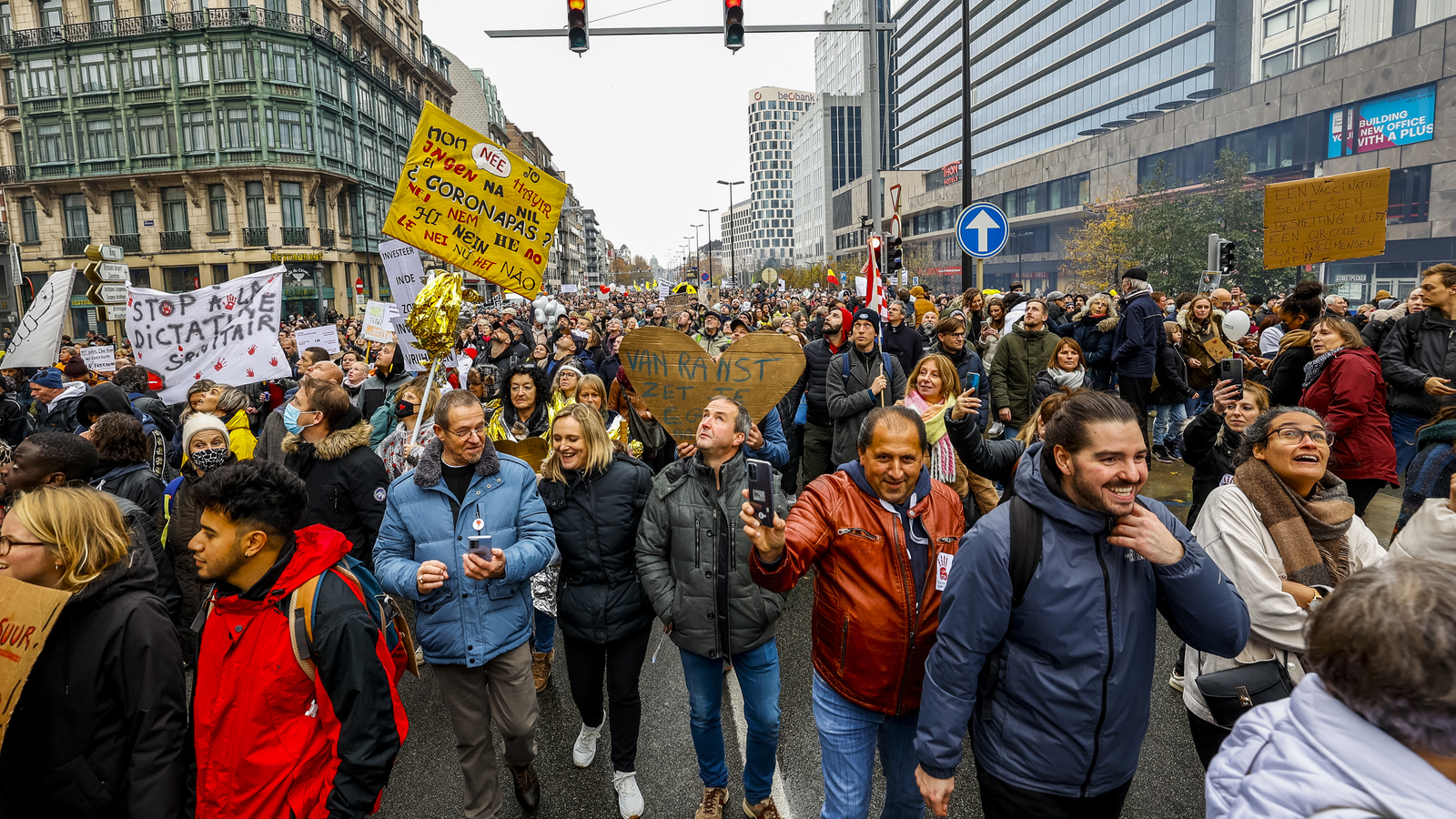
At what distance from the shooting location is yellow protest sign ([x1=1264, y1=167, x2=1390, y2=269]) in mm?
9031

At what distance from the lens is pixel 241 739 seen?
91.0 inches

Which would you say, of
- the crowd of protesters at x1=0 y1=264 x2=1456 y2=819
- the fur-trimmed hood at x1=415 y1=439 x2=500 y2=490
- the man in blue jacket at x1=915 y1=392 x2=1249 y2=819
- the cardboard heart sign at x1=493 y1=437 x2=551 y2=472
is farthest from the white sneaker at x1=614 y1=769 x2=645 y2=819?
the cardboard heart sign at x1=493 y1=437 x2=551 y2=472

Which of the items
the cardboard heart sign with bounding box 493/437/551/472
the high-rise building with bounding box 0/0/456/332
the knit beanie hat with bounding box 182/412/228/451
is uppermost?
the high-rise building with bounding box 0/0/456/332

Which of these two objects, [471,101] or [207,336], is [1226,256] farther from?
[471,101]

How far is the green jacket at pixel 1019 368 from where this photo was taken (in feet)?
24.4

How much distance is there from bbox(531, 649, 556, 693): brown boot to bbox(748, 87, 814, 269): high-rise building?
189 m

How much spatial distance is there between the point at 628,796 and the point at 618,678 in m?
0.54

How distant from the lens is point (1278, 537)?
2838mm

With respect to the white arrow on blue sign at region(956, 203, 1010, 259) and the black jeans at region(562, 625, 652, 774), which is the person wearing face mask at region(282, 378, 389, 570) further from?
the white arrow on blue sign at region(956, 203, 1010, 259)

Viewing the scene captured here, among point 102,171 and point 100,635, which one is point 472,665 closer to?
point 100,635

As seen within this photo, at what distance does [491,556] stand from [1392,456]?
5534mm

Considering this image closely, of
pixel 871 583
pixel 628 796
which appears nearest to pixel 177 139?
pixel 628 796

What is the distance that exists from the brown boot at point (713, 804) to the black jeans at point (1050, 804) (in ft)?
5.01

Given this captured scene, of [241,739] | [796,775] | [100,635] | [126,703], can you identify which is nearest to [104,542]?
[100,635]
